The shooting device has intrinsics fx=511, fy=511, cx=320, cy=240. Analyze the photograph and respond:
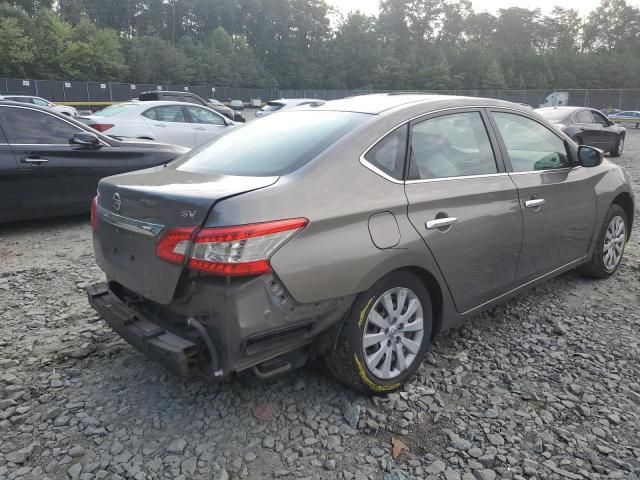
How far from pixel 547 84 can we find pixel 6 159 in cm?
8293

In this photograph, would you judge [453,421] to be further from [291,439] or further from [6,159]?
[6,159]

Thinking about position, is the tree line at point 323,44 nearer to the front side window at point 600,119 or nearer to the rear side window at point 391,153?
the front side window at point 600,119

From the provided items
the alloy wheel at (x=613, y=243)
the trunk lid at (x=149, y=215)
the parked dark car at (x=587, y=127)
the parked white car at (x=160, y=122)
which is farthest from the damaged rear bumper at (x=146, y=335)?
the parked dark car at (x=587, y=127)

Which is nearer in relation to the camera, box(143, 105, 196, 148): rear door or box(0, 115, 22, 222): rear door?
box(0, 115, 22, 222): rear door

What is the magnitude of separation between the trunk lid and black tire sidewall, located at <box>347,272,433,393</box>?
2.50 feet

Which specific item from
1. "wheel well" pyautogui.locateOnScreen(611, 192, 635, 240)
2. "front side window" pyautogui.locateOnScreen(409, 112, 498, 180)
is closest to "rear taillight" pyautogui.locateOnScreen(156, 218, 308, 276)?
"front side window" pyautogui.locateOnScreen(409, 112, 498, 180)

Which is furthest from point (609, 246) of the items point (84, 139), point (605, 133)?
point (605, 133)

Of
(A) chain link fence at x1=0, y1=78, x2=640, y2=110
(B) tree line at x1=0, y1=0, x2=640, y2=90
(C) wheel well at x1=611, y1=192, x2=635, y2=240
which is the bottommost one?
A: (C) wheel well at x1=611, y1=192, x2=635, y2=240

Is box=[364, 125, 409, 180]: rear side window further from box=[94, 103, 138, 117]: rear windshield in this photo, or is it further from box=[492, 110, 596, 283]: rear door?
box=[94, 103, 138, 117]: rear windshield

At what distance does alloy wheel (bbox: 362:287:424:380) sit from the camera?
267 cm

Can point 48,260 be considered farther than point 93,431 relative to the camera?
Yes

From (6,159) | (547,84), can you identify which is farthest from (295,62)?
(6,159)

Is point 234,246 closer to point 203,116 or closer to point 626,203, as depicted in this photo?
point 626,203

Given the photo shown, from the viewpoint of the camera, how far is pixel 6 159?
5496 mm
